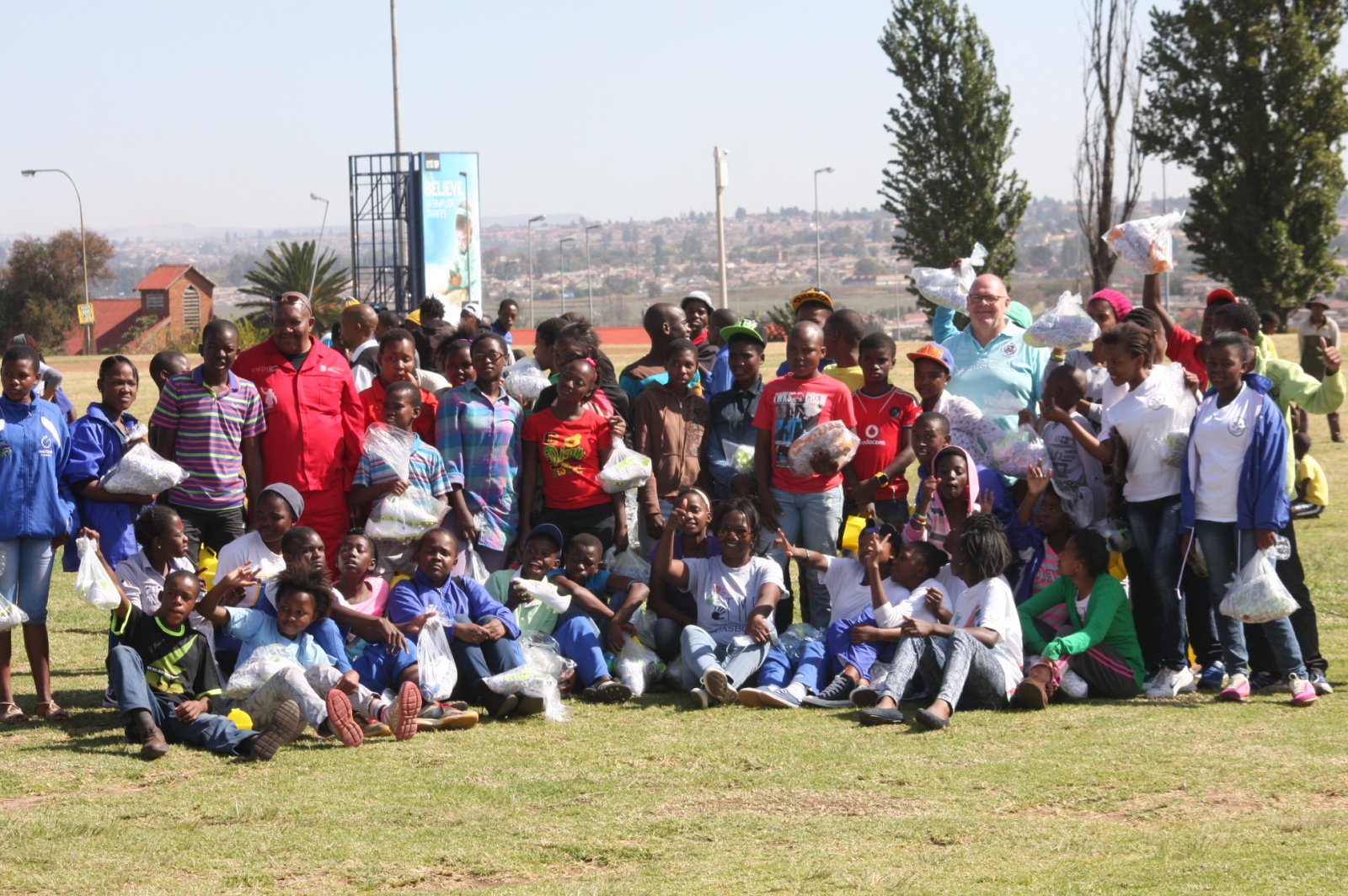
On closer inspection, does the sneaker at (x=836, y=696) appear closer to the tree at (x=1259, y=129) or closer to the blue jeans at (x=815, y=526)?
the blue jeans at (x=815, y=526)

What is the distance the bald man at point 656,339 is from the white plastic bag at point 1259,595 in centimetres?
352

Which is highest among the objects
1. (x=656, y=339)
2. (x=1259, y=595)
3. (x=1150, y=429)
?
(x=656, y=339)

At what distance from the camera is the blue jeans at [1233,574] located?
7508 mm

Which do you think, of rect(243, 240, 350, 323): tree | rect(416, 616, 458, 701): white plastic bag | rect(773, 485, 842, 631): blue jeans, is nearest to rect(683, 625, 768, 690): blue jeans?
rect(773, 485, 842, 631): blue jeans

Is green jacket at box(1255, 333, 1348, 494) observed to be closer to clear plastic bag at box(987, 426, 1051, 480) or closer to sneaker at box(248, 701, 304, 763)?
clear plastic bag at box(987, 426, 1051, 480)

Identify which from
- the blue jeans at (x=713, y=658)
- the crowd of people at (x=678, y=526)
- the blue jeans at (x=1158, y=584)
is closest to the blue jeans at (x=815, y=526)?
the crowd of people at (x=678, y=526)

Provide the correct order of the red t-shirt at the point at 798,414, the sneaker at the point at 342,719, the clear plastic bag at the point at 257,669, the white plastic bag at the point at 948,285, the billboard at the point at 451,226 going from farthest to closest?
the billboard at the point at 451,226 < the white plastic bag at the point at 948,285 < the red t-shirt at the point at 798,414 < the clear plastic bag at the point at 257,669 < the sneaker at the point at 342,719

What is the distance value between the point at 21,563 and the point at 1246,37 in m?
28.9

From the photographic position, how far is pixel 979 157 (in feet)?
115

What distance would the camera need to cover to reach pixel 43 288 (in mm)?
73438

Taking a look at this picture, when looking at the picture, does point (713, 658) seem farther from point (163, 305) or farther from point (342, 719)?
point (163, 305)

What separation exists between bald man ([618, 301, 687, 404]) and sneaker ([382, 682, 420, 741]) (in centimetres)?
271

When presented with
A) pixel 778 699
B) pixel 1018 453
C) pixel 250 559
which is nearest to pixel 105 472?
pixel 250 559

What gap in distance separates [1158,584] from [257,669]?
4.49 m
